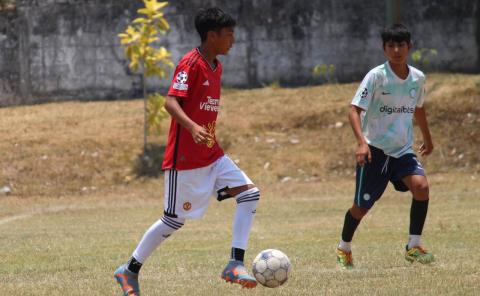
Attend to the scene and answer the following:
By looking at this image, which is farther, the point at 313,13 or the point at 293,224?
the point at 313,13

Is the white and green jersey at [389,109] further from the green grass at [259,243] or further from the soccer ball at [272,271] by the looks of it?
the soccer ball at [272,271]

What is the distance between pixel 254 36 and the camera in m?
21.9

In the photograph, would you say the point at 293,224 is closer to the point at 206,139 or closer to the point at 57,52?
the point at 206,139

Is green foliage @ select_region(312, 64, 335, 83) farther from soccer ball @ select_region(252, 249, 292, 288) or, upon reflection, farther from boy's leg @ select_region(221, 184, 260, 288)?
soccer ball @ select_region(252, 249, 292, 288)

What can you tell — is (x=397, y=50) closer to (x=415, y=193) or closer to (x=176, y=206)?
(x=415, y=193)

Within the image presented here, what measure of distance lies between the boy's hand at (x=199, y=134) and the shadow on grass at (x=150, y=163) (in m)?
12.3

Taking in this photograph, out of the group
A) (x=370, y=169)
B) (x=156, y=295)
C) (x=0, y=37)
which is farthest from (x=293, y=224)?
(x=0, y=37)

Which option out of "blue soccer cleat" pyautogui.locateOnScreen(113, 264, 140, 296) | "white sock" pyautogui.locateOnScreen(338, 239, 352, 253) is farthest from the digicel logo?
"blue soccer cleat" pyautogui.locateOnScreen(113, 264, 140, 296)

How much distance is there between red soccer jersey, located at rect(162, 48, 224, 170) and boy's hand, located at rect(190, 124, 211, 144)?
0.30 m

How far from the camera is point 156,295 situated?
7355 mm

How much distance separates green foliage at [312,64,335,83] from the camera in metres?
21.9

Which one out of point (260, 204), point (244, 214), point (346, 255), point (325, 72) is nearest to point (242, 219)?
point (244, 214)

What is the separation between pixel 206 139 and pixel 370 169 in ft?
7.47

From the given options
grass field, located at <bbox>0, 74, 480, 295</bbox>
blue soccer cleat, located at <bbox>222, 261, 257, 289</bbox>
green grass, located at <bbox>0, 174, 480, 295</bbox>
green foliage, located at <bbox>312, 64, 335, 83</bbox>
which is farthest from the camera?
green foliage, located at <bbox>312, 64, 335, 83</bbox>
